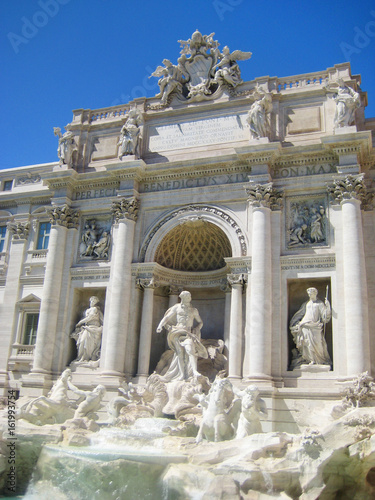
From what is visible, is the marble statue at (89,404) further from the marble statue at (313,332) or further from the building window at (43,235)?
the building window at (43,235)

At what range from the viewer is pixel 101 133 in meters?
25.0

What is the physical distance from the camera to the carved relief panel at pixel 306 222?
1997cm

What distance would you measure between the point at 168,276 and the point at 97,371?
15.2ft

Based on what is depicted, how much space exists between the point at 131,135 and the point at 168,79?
9.60 feet

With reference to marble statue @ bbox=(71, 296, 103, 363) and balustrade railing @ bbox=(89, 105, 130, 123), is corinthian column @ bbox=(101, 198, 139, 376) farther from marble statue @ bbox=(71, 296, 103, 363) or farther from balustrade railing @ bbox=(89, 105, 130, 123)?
balustrade railing @ bbox=(89, 105, 130, 123)

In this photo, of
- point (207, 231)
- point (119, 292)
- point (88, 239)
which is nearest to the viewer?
point (119, 292)

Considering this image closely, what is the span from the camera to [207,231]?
22547mm

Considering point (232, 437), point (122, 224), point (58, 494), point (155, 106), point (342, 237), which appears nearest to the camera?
point (58, 494)

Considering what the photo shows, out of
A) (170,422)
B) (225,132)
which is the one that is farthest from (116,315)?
(225,132)

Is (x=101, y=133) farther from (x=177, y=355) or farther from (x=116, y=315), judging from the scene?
(x=177, y=355)

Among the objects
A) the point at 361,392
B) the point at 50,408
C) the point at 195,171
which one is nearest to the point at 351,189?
the point at 195,171

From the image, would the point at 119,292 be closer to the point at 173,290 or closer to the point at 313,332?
the point at 173,290

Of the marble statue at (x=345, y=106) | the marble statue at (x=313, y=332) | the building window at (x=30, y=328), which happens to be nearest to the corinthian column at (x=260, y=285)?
the marble statue at (x=313, y=332)

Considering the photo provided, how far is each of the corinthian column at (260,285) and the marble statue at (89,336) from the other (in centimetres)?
611
